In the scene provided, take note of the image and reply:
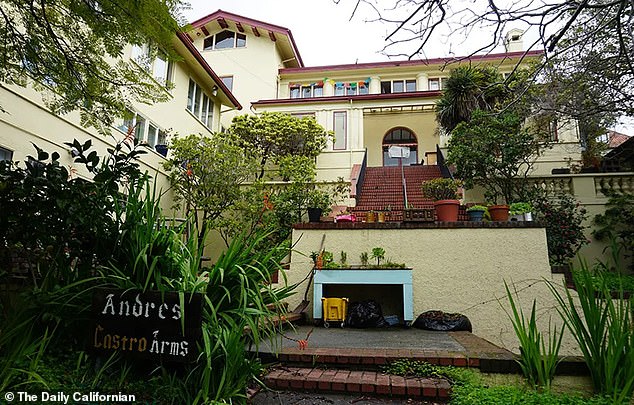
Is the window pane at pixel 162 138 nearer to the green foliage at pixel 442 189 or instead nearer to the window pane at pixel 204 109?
the window pane at pixel 204 109

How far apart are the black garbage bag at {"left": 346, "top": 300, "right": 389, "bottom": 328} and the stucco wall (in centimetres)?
63

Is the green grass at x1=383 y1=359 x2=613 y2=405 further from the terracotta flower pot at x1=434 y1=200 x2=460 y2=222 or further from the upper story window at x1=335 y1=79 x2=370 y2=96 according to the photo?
the upper story window at x1=335 y1=79 x2=370 y2=96

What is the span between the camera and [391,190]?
10531mm

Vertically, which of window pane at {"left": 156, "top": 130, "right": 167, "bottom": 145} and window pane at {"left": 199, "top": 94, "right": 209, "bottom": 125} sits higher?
window pane at {"left": 199, "top": 94, "right": 209, "bottom": 125}

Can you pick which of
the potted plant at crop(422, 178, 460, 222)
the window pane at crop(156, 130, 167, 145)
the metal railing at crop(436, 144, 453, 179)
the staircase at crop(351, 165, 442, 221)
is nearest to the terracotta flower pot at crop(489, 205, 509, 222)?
the potted plant at crop(422, 178, 460, 222)

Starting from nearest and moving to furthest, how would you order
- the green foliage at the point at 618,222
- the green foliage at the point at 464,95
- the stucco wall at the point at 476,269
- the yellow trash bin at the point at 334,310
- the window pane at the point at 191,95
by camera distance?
Result: 1. the yellow trash bin at the point at 334,310
2. the stucco wall at the point at 476,269
3. the green foliage at the point at 618,222
4. the green foliage at the point at 464,95
5. the window pane at the point at 191,95

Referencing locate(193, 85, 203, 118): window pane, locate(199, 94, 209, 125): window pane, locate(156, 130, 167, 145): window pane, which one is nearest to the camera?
locate(156, 130, 167, 145): window pane

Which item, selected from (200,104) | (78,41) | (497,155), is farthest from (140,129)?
(497,155)

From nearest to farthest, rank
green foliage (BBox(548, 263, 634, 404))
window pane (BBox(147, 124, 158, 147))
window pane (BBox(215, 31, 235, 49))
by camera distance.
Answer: green foliage (BBox(548, 263, 634, 404)) < window pane (BBox(147, 124, 158, 147)) < window pane (BBox(215, 31, 235, 49))

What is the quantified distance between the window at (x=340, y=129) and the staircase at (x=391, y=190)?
1377mm

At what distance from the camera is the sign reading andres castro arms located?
200cm

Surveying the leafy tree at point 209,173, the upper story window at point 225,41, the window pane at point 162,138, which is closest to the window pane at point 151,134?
the window pane at point 162,138

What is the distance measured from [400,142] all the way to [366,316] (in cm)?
1275

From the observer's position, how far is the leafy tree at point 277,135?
478 inches
